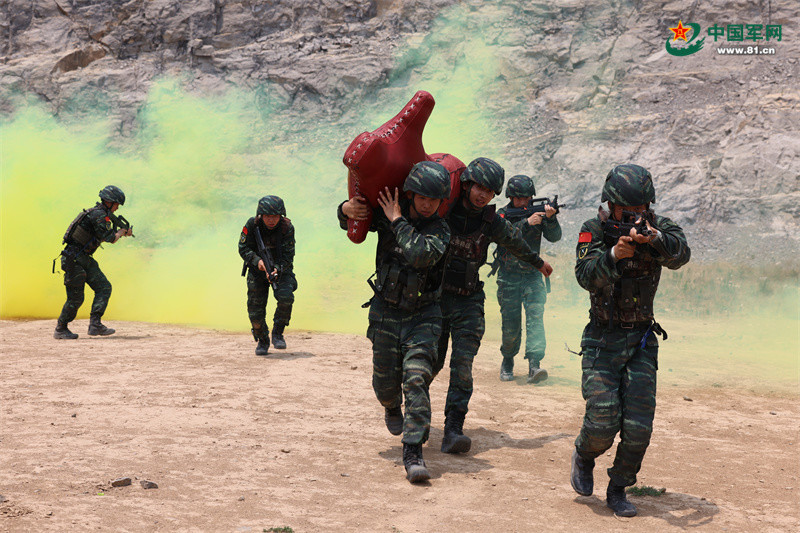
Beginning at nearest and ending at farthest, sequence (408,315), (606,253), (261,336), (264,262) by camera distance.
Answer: (606,253) < (408,315) < (264,262) < (261,336)

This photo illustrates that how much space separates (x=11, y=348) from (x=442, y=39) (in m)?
18.0

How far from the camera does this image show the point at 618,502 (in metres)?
4.47

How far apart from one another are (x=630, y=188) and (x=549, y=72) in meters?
20.6

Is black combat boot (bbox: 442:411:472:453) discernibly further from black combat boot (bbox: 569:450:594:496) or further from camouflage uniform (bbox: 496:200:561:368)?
camouflage uniform (bbox: 496:200:561:368)

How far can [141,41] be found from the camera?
89.1 ft

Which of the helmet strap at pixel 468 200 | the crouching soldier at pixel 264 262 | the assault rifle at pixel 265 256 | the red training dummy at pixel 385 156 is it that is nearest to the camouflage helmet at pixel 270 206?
the crouching soldier at pixel 264 262

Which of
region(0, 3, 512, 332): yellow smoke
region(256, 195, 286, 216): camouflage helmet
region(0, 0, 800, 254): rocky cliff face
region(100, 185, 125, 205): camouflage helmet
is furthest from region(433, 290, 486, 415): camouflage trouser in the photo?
region(0, 0, 800, 254): rocky cliff face

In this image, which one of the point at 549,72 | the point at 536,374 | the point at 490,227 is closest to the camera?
the point at 490,227

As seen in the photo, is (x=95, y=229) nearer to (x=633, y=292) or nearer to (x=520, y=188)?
(x=520, y=188)

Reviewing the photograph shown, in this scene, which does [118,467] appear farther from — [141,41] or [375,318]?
[141,41]

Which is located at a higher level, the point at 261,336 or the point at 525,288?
the point at 525,288

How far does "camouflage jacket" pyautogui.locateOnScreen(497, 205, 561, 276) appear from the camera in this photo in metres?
8.17

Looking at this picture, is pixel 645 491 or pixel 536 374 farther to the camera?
pixel 536 374

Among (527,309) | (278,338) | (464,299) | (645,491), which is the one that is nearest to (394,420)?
(464,299)
